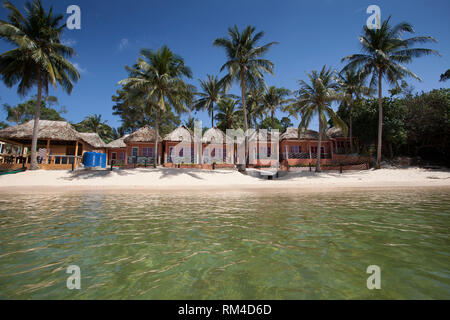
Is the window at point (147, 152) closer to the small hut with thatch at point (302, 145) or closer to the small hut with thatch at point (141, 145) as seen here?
the small hut with thatch at point (141, 145)

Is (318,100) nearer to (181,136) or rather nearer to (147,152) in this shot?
(181,136)

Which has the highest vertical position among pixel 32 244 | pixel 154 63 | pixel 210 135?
pixel 154 63

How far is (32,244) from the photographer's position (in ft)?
10.4

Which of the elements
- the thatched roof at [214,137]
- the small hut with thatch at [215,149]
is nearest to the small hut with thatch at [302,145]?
the small hut with thatch at [215,149]

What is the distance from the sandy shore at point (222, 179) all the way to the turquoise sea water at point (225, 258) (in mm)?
10054

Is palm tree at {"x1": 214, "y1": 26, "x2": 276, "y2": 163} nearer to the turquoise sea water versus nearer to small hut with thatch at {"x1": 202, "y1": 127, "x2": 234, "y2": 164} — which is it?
small hut with thatch at {"x1": 202, "y1": 127, "x2": 234, "y2": 164}

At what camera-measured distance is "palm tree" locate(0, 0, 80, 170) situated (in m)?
16.0

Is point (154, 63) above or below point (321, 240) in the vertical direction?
above

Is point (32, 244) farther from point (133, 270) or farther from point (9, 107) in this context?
point (9, 107)

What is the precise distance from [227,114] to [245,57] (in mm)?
11353

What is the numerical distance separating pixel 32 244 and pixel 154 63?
20.1 metres

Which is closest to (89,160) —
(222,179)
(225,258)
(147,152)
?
(147,152)
